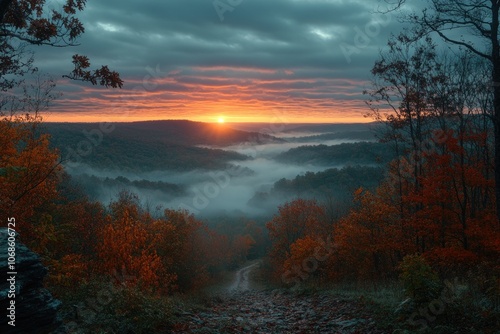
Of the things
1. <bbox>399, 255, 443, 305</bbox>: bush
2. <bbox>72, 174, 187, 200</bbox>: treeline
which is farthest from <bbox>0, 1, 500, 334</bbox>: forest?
<bbox>72, 174, 187, 200</bbox>: treeline

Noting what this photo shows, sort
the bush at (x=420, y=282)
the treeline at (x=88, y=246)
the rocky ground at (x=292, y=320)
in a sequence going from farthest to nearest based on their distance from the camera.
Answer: the rocky ground at (x=292, y=320) < the treeline at (x=88, y=246) < the bush at (x=420, y=282)

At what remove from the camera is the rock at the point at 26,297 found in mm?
7148

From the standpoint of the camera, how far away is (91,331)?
884 cm

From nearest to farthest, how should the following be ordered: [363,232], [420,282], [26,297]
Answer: [26,297] < [420,282] < [363,232]

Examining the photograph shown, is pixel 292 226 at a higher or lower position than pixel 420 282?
lower

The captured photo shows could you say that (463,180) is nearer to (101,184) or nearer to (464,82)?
(464,82)

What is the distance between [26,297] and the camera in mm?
7582

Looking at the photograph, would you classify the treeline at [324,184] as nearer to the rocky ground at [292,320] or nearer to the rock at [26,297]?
the rocky ground at [292,320]

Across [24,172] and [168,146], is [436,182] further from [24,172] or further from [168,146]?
[168,146]

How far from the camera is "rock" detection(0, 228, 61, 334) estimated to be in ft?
23.5

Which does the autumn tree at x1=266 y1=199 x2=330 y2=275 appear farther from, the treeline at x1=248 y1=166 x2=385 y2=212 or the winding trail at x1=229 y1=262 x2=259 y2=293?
the treeline at x1=248 y1=166 x2=385 y2=212

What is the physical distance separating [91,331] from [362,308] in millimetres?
7863

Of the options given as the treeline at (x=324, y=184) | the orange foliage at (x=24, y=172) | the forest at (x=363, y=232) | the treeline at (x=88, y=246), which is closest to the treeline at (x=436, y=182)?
the forest at (x=363, y=232)

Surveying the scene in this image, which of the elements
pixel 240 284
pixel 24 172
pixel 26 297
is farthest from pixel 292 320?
pixel 240 284
